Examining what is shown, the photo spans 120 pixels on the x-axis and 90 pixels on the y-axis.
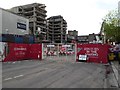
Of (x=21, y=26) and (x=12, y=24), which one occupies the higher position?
(x=12, y=24)

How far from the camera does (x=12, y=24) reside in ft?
227

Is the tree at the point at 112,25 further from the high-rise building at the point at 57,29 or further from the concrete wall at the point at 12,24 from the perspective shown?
the high-rise building at the point at 57,29

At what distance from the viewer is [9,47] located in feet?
99.2

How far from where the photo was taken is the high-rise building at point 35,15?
4609 inches

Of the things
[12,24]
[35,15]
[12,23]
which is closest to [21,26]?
[12,24]

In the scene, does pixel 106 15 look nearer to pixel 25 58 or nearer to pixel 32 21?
pixel 25 58

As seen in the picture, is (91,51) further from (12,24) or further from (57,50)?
(12,24)

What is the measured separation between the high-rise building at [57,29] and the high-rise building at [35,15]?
17275 mm

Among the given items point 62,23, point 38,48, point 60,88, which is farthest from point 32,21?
point 60,88

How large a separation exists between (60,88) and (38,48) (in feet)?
78.1

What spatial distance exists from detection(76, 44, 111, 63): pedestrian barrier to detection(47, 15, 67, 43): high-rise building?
114983 millimetres

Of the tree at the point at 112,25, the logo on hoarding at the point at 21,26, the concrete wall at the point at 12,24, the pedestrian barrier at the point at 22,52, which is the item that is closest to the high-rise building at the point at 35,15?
the logo on hoarding at the point at 21,26

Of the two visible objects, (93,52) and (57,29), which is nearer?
(93,52)

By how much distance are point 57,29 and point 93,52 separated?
122985mm
